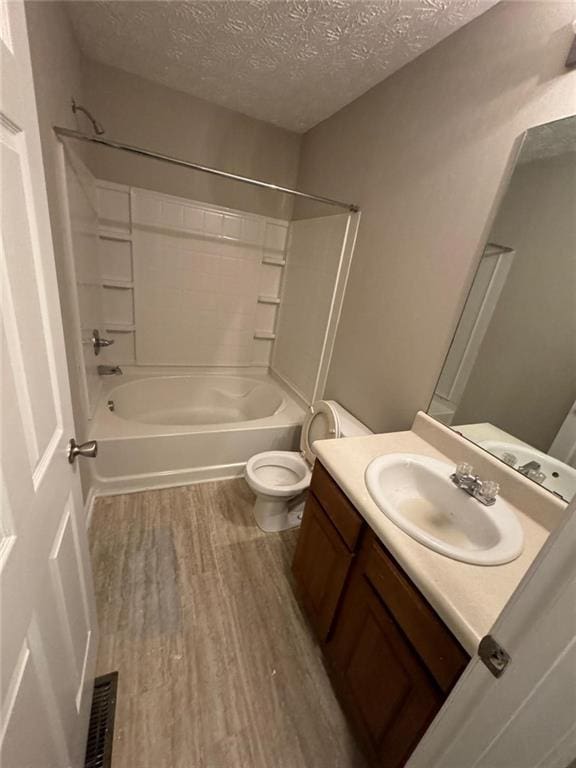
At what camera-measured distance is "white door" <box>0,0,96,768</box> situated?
0.45m

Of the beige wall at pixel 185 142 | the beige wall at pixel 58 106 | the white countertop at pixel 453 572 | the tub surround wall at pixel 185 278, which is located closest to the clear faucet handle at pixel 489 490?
the white countertop at pixel 453 572

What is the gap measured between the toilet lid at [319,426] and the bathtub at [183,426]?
0.33 meters

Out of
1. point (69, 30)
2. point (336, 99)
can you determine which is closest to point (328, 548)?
point (336, 99)

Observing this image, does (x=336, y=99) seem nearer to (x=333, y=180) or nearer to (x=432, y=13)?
(x=333, y=180)

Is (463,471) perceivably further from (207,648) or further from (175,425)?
(175,425)

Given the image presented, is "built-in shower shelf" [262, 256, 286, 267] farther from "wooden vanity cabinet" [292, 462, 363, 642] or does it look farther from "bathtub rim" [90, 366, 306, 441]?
"wooden vanity cabinet" [292, 462, 363, 642]

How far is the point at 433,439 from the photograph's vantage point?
1305 mm

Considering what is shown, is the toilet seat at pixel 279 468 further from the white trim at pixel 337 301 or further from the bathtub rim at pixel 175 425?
the white trim at pixel 337 301

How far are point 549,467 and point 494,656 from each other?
75 centimetres

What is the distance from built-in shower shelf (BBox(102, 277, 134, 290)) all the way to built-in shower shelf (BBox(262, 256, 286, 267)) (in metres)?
1.09

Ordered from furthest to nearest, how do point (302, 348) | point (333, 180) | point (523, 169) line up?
point (302, 348) → point (333, 180) → point (523, 169)

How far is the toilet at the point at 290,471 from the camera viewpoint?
164 cm

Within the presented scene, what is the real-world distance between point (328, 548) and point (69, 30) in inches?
103

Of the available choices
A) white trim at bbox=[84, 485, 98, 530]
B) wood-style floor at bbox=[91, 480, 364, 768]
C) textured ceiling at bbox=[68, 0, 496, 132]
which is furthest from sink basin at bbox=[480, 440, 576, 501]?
white trim at bbox=[84, 485, 98, 530]
